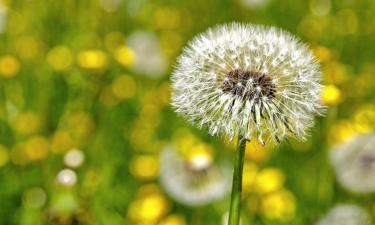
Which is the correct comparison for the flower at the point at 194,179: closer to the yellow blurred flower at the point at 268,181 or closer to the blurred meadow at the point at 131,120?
the blurred meadow at the point at 131,120

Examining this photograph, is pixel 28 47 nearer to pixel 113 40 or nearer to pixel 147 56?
pixel 113 40

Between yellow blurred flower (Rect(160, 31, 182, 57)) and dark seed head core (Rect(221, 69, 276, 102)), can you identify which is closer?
dark seed head core (Rect(221, 69, 276, 102))

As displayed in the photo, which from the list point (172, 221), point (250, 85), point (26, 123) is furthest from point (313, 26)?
point (250, 85)

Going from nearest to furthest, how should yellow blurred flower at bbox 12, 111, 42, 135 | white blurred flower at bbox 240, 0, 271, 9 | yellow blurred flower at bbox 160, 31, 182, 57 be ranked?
yellow blurred flower at bbox 12, 111, 42, 135
yellow blurred flower at bbox 160, 31, 182, 57
white blurred flower at bbox 240, 0, 271, 9

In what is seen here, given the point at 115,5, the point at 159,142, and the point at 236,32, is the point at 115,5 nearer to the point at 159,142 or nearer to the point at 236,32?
the point at 159,142

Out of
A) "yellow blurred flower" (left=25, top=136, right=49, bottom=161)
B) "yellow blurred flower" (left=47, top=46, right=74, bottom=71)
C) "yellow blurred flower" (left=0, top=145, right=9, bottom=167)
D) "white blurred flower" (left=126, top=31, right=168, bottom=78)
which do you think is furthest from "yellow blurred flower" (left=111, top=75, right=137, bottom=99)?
"yellow blurred flower" (left=0, top=145, right=9, bottom=167)

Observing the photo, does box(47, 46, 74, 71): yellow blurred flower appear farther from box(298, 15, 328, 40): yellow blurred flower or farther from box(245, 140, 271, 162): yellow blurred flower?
box(298, 15, 328, 40): yellow blurred flower
